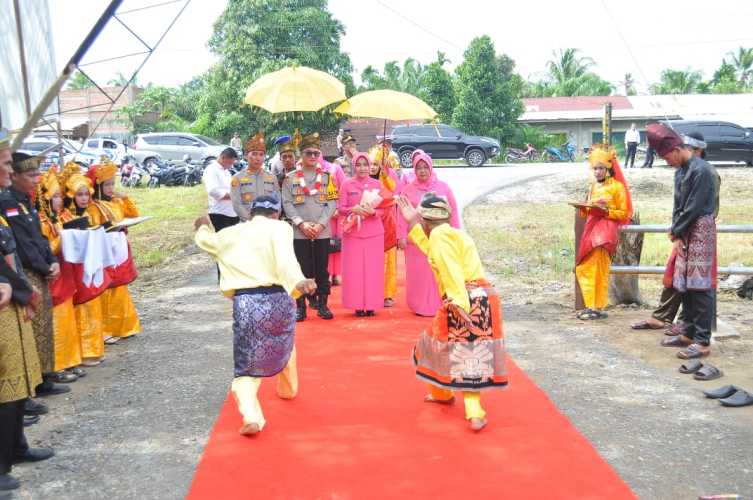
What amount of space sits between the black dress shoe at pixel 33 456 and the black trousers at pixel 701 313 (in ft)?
16.0

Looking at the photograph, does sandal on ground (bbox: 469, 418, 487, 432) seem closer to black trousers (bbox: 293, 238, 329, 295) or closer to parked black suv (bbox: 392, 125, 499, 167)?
black trousers (bbox: 293, 238, 329, 295)

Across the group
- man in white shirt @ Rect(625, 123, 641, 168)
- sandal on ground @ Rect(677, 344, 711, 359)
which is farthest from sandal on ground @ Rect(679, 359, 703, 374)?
man in white shirt @ Rect(625, 123, 641, 168)

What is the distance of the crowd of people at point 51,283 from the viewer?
12.8 feet

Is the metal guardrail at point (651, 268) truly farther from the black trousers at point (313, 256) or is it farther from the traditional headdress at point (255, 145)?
the traditional headdress at point (255, 145)

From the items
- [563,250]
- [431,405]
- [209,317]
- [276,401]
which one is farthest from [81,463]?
[563,250]

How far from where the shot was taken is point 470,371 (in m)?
4.50

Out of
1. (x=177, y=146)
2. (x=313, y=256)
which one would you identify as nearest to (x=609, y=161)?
(x=313, y=256)

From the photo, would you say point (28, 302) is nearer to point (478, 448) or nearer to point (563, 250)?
point (478, 448)

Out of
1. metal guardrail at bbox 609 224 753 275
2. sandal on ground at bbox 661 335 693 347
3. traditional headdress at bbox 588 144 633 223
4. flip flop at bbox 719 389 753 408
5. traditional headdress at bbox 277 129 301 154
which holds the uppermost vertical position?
traditional headdress at bbox 277 129 301 154

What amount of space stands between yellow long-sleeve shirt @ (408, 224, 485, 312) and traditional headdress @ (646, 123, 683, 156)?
8.12 ft

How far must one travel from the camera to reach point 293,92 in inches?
299

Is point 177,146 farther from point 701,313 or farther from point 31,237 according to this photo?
point 701,313

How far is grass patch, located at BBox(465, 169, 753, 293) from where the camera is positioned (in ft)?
34.1

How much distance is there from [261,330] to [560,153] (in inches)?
1132
